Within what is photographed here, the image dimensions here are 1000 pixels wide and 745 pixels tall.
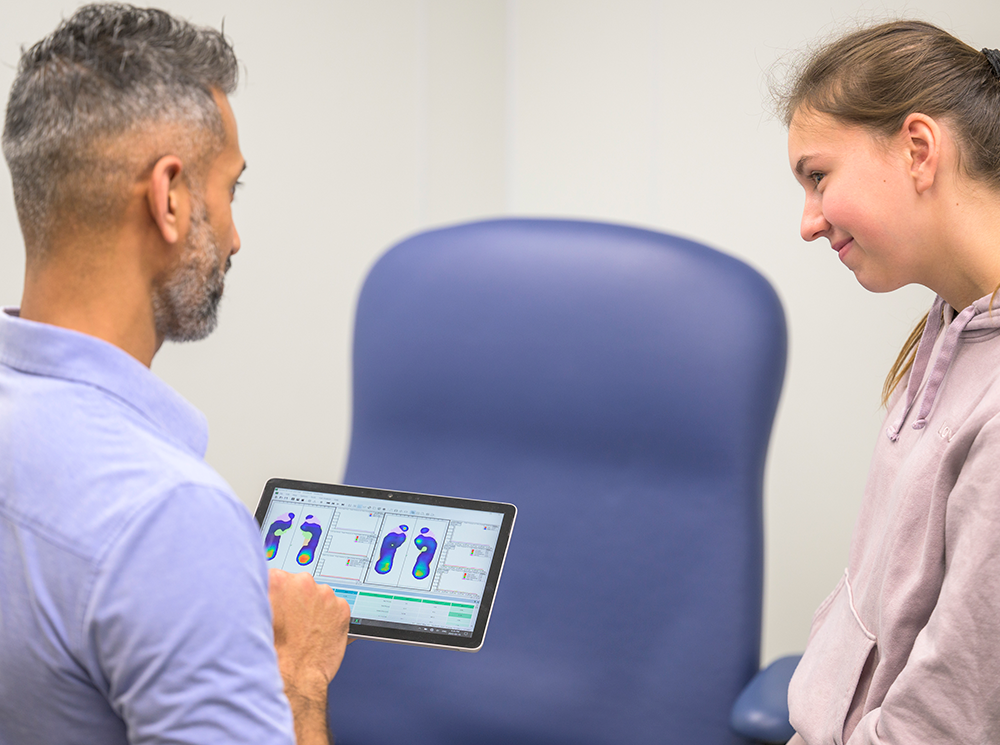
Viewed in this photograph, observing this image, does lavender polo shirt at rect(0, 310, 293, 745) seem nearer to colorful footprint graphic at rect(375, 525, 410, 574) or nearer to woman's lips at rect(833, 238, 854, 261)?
colorful footprint graphic at rect(375, 525, 410, 574)

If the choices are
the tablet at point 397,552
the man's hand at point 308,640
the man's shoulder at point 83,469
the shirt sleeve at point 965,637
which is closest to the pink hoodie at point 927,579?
the shirt sleeve at point 965,637

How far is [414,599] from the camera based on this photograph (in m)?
1.03

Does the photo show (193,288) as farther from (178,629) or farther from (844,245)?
(844,245)

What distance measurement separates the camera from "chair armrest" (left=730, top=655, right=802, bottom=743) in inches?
43.1

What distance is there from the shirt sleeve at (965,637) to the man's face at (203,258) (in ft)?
2.23

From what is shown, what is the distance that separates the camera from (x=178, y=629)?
0.60 m

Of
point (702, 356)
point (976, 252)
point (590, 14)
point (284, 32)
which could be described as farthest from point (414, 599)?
point (590, 14)

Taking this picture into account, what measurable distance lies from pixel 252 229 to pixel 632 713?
1.07 meters

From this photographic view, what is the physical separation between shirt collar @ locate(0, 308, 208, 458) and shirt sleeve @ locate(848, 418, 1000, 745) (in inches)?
26.3

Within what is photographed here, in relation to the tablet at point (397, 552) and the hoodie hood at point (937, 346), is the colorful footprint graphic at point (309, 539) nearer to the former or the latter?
the tablet at point (397, 552)

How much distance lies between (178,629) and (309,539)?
48 centimetres

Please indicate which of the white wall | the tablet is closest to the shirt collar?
the tablet

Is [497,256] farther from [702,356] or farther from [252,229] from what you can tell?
[252,229]

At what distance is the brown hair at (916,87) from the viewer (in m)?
0.95
